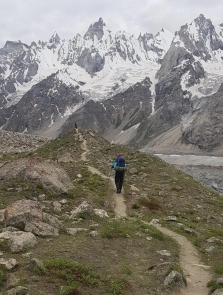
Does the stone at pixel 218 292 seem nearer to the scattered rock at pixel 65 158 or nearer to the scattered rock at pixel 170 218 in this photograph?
the scattered rock at pixel 170 218

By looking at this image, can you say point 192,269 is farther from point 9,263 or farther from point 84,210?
point 9,263

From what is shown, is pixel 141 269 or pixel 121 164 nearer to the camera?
pixel 141 269

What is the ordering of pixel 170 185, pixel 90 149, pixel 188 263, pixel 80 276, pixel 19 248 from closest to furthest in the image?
pixel 80 276
pixel 19 248
pixel 188 263
pixel 170 185
pixel 90 149

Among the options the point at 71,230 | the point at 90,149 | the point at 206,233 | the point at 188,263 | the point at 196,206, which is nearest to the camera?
the point at 188,263

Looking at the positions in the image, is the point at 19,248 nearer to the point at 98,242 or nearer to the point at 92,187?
the point at 98,242

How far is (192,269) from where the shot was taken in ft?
54.6

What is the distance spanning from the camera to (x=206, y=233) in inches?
897

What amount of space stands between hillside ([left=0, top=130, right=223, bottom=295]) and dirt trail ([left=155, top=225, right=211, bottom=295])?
0.07m

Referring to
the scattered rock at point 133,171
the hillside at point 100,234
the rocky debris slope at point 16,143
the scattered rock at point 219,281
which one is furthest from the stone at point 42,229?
the rocky debris slope at point 16,143

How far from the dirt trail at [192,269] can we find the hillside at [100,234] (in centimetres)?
7

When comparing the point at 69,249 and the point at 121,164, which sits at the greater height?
the point at 121,164

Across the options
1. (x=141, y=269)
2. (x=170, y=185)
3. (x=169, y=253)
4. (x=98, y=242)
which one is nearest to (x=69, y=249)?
(x=98, y=242)

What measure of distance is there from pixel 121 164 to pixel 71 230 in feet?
50.2

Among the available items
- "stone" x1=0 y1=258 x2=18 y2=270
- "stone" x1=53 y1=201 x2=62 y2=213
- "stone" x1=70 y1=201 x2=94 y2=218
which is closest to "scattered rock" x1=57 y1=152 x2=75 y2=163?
"stone" x1=53 y1=201 x2=62 y2=213
